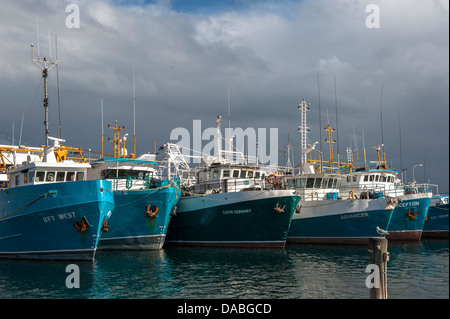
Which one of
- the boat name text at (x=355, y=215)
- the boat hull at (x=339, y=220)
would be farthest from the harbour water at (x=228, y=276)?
the boat name text at (x=355, y=215)

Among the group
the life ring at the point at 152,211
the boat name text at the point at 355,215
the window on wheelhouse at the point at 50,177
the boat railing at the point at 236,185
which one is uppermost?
the window on wheelhouse at the point at 50,177

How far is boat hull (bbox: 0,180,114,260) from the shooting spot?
72.3 feet

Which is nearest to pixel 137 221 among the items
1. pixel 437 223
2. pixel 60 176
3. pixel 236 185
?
pixel 60 176

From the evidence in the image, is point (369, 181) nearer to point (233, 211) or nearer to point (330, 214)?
point (330, 214)

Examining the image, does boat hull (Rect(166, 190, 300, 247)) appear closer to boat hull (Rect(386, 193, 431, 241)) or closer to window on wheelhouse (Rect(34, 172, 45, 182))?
boat hull (Rect(386, 193, 431, 241))

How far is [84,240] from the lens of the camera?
73.3ft

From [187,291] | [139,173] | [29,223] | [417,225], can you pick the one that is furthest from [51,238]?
[417,225]

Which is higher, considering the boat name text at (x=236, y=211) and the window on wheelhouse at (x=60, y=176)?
the window on wheelhouse at (x=60, y=176)

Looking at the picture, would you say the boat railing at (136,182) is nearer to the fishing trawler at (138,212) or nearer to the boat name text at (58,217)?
the fishing trawler at (138,212)

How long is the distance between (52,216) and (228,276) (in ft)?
33.5

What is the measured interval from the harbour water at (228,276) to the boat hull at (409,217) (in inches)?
243

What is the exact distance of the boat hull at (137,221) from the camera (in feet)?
88.9

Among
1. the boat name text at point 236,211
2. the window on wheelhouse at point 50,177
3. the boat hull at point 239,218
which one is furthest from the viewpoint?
the boat name text at point 236,211
